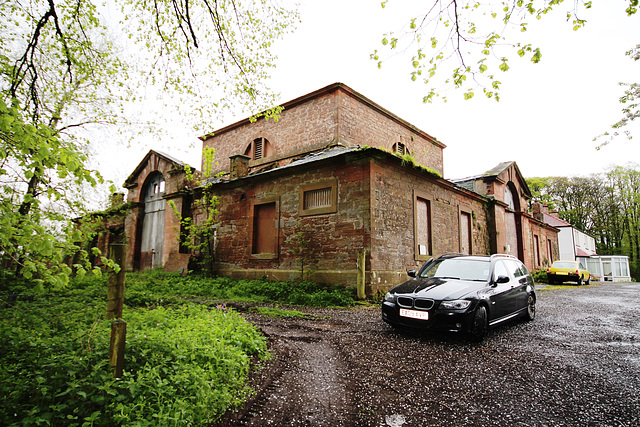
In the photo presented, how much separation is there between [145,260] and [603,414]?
802 inches

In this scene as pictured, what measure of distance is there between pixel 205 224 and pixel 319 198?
579 cm

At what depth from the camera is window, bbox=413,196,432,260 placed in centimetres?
1281

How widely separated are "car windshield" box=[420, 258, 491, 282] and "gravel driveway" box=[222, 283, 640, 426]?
1127 mm

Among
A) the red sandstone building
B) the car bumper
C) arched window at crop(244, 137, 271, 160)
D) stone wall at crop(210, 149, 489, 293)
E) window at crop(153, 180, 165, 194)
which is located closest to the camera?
the car bumper

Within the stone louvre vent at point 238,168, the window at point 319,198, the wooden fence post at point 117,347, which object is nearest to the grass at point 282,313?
the window at point 319,198

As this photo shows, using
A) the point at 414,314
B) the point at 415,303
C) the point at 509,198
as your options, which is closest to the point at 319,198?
the point at 415,303

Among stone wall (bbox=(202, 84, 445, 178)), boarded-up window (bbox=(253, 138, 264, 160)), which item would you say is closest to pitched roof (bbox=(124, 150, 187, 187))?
stone wall (bbox=(202, 84, 445, 178))

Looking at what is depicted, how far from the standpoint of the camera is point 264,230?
14.2 metres

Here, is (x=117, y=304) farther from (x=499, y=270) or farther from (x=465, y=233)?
(x=465, y=233)

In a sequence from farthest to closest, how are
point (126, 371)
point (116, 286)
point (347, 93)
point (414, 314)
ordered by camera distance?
1. point (347, 93)
2. point (414, 314)
3. point (116, 286)
4. point (126, 371)

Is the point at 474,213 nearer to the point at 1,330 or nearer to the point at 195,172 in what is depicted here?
the point at 195,172

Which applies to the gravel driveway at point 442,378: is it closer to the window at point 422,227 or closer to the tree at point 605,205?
the window at point 422,227

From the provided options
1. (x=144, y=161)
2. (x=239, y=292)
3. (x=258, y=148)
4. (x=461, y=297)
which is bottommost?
(x=239, y=292)

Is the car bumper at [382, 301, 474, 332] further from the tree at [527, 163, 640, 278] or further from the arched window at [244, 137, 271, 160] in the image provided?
the tree at [527, 163, 640, 278]
